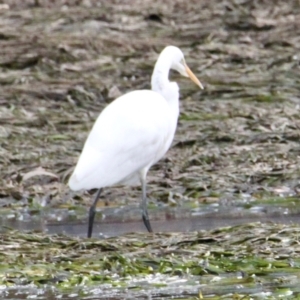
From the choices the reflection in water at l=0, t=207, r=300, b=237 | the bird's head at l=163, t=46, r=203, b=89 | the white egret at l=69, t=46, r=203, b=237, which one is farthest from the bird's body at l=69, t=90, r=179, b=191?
the bird's head at l=163, t=46, r=203, b=89

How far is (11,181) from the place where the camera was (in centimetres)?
1220

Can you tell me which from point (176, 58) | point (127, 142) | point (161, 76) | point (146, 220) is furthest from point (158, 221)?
point (176, 58)

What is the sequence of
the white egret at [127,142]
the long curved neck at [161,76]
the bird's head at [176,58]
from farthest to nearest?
the bird's head at [176,58], the long curved neck at [161,76], the white egret at [127,142]

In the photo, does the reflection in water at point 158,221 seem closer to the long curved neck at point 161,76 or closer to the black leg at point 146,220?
the black leg at point 146,220

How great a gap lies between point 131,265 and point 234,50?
9212mm

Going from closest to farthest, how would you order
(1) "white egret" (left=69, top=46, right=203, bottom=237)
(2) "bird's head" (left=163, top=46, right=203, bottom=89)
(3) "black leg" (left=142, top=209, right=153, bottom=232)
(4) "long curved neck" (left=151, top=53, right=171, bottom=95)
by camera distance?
1. (3) "black leg" (left=142, top=209, right=153, bottom=232)
2. (1) "white egret" (left=69, top=46, right=203, bottom=237)
3. (4) "long curved neck" (left=151, top=53, right=171, bottom=95)
4. (2) "bird's head" (left=163, top=46, right=203, bottom=89)

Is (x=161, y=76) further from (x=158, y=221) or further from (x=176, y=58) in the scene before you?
(x=158, y=221)

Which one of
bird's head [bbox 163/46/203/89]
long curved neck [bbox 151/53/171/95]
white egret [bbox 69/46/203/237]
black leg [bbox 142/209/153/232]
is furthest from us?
bird's head [bbox 163/46/203/89]

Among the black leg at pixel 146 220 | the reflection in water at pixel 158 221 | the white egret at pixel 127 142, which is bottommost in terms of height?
the reflection in water at pixel 158 221

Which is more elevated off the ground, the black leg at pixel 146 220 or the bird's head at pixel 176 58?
the bird's head at pixel 176 58

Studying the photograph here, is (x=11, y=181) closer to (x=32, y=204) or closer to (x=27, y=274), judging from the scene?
(x=32, y=204)

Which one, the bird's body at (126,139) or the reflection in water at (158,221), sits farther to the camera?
the bird's body at (126,139)

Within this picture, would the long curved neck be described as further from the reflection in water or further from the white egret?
the reflection in water

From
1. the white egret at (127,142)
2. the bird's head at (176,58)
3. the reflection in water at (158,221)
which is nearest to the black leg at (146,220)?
the white egret at (127,142)
